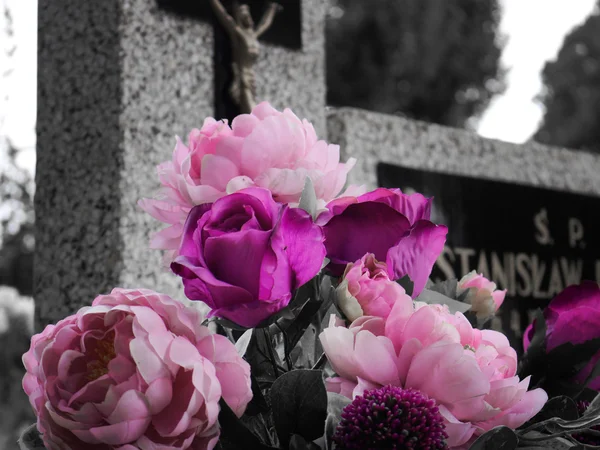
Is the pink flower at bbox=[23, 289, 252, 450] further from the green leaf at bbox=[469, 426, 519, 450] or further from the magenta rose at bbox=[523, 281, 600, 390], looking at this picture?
the magenta rose at bbox=[523, 281, 600, 390]

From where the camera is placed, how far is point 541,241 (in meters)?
3.52

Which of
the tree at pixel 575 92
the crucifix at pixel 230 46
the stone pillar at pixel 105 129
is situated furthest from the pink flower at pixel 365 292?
the tree at pixel 575 92

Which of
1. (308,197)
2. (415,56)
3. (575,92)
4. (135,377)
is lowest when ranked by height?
(135,377)

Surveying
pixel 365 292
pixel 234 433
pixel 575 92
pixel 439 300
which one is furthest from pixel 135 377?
pixel 575 92

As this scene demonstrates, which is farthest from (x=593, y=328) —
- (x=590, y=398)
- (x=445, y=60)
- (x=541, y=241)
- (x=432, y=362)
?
(x=445, y=60)

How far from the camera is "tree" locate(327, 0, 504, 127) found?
50.1 feet

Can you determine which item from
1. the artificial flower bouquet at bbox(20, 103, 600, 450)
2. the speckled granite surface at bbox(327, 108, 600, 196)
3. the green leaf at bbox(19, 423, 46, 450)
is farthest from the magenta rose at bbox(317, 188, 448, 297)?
the speckled granite surface at bbox(327, 108, 600, 196)

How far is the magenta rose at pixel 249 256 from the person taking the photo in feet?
1.96

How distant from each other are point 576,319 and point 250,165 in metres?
0.37

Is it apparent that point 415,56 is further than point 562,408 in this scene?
Yes

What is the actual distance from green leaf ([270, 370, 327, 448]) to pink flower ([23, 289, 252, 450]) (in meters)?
0.03

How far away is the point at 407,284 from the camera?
28.0 inches

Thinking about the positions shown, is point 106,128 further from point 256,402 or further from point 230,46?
point 256,402

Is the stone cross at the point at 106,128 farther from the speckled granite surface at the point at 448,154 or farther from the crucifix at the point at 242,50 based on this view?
the speckled granite surface at the point at 448,154
